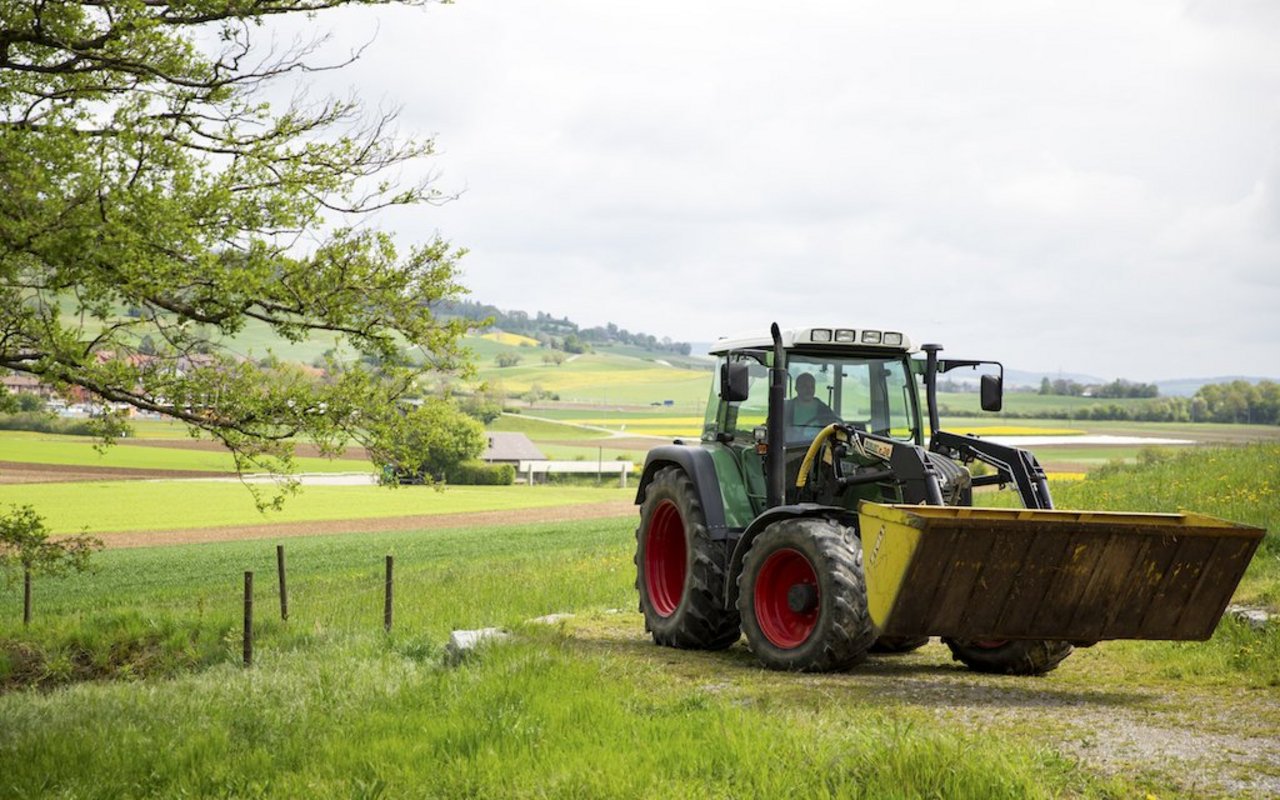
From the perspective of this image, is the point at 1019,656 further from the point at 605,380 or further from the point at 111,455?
the point at 605,380

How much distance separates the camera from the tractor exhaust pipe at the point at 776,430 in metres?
9.59

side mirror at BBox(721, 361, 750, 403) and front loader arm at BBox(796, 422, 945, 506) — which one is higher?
side mirror at BBox(721, 361, 750, 403)

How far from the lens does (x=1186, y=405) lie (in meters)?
65.9

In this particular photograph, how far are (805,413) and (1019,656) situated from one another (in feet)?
8.10

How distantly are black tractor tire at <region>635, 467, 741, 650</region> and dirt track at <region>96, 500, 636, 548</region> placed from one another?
76.5 feet

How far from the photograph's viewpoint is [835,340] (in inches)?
387

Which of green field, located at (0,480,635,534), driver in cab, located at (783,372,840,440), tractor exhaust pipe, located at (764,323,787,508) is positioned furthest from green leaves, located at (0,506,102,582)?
green field, located at (0,480,635,534)

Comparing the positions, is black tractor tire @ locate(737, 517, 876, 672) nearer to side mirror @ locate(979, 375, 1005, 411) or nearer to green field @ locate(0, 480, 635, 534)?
side mirror @ locate(979, 375, 1005, 411)

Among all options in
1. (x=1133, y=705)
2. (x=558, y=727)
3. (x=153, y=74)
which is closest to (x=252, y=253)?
(x=153, y=74)

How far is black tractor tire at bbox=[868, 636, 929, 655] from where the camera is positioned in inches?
404

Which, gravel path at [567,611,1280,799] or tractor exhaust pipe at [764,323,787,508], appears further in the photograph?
tractor exhaust pipe at [764,323,787,508]

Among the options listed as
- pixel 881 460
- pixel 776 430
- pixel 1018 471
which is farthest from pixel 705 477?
pixel 1018 471

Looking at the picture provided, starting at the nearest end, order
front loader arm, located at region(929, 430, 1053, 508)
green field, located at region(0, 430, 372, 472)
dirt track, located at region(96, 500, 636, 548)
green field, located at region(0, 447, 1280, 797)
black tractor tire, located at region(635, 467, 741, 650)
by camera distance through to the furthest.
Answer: green field, located at region(0, 447, 1280, 797), front loader arm, located at region(929, 430, 1053, 508), black tractor tire, located at region(635, 467, 741, 650), dirt track, located at region(96, 500, 636, 548), green field, located at region(0, 430, 372, 472)

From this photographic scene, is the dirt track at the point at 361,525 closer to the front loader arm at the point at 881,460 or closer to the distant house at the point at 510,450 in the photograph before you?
the distant house at the point at 510,450
